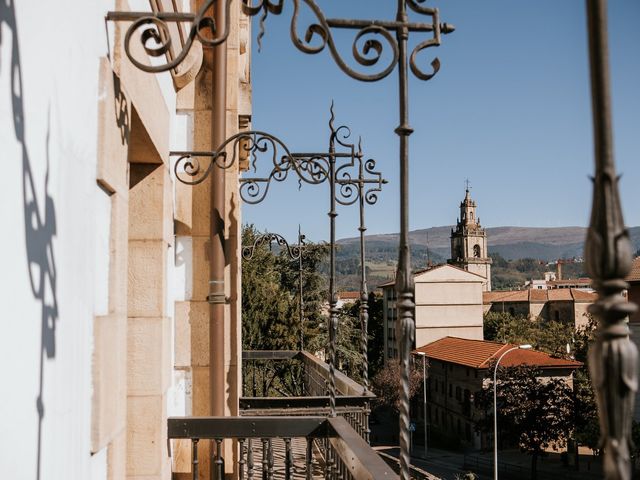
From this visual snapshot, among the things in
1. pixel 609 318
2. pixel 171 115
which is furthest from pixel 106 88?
pixel 171 115

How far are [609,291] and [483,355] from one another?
41760mm

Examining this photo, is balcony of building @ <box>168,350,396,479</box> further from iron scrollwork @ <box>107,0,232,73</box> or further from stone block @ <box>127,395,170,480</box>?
iron scrollwork @ <box>107,0,232,73</box>

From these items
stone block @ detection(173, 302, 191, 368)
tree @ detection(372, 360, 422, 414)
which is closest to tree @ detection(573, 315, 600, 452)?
tree @ detection(372, 360, 422, 414)

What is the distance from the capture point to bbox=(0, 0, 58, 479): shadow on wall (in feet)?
5.16

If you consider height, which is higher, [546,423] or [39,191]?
[39,191]

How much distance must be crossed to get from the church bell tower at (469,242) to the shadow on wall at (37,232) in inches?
4384

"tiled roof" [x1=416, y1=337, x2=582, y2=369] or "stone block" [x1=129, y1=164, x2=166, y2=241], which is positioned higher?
"stone block" [x1=129, y1=164, x2=166, y2=241]

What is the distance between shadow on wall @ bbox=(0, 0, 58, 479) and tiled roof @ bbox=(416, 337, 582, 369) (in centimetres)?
3592

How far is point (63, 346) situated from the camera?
1.98 meters

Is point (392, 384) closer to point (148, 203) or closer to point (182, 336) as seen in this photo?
point (182, 336)

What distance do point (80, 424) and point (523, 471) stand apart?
36.7m

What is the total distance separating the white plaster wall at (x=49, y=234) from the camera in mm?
1572

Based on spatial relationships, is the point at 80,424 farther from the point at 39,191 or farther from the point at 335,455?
the point at 335,455

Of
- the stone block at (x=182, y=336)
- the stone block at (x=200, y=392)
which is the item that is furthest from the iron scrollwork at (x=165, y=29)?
the stone block at (x=200, y=392)
